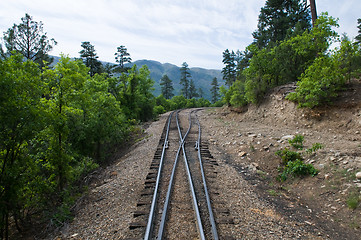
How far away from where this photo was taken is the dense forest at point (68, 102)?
5.56m

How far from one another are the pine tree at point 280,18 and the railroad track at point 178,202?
18.3 m

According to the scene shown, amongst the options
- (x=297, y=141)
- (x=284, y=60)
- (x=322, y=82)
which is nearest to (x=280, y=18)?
(x=284, y=60)

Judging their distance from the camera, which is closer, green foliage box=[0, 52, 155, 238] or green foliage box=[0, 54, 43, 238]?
green foliage box=[0, 54, 43, 238]

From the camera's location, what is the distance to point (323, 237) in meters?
4.57

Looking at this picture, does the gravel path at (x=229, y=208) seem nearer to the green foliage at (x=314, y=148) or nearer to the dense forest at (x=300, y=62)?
the green foliage at (x=314, y=148)

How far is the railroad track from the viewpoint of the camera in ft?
15.0

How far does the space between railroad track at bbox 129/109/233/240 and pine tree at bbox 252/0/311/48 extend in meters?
18.3

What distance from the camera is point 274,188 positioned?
7.13m

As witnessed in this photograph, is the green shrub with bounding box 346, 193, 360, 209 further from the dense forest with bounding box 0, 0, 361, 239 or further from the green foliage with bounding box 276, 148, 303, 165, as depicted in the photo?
the dense forest with bounding box 0, 0, 361, 239

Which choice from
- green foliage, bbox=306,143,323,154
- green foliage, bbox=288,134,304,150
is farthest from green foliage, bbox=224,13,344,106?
green foliage, bbox=306,143,323,154

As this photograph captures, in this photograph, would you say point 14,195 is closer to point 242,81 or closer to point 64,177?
point 64,177

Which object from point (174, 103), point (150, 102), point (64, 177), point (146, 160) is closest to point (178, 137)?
point (146, 160)

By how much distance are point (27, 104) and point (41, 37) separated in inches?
704

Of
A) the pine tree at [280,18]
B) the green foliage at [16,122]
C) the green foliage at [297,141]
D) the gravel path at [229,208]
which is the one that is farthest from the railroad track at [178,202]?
the pine tree at [280,18]
